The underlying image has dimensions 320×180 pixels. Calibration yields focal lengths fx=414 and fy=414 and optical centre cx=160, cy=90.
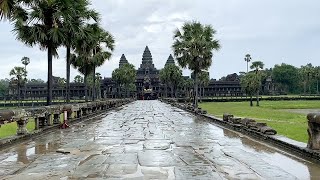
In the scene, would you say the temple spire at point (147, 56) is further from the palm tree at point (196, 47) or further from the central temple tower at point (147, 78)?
the palm tree at point (196, 47)

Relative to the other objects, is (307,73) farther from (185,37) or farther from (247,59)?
(185,37)

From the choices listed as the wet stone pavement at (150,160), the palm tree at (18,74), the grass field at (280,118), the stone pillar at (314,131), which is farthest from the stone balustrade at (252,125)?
the palm tree at (18,74)

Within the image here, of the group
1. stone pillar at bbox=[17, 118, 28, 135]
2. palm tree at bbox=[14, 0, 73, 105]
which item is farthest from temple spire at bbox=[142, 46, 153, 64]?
stone pillar at bbox=[17, 118, 28, 135]

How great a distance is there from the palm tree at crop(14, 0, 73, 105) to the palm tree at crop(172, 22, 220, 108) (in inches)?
694

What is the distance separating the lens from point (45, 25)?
2083 centimetres

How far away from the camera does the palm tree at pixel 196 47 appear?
3703cm

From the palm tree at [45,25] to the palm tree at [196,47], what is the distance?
17637 mm

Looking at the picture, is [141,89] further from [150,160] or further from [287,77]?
[150,160]

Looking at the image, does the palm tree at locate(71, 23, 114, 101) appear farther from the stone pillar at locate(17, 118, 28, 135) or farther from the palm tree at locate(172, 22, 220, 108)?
the stone pillar at locate(17, 118, 28, 135)

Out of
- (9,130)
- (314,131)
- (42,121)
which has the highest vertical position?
(314,131)

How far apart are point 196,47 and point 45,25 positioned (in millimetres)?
18555

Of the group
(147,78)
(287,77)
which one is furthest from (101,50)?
(287,77)

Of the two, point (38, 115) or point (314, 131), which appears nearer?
point (314, 131)

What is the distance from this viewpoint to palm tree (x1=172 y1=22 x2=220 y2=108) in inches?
1458
